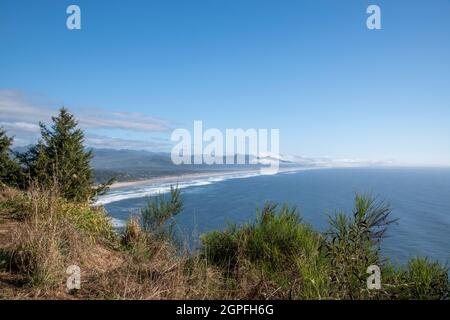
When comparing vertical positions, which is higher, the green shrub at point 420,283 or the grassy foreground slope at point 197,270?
the grassy foreground slope at point 197,270

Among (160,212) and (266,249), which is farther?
(160,212)

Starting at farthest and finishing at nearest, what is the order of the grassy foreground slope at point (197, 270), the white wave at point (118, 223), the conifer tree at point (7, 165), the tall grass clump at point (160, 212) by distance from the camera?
1. the conifer tree at point (7, 165)
2. the white wave at point (118, 223)
3. the tall grass clump at point (160, 212)
4. the grassy foreground slope at point (197, 270)

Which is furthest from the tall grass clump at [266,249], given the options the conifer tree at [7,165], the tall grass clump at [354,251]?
the conifer tree at [7,165]

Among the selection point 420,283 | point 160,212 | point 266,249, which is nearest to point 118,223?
point 160,212

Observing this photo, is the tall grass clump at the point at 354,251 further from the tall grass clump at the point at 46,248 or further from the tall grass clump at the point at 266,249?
the tall grass clump at the point at 46,248

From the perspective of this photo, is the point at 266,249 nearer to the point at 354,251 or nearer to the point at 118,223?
the point at 354,251

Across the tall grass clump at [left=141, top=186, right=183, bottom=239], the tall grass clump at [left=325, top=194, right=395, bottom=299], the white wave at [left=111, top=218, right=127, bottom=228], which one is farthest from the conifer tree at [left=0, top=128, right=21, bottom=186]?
the tall grass clump at [left=325, top=194, right=395, bottom=299]

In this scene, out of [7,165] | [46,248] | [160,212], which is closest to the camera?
[46,248]

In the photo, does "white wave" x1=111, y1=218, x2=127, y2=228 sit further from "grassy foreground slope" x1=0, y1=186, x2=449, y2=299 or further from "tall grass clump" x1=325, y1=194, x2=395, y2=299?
"tall grass clump" x1=325, y1=194, x2=395, y2=299

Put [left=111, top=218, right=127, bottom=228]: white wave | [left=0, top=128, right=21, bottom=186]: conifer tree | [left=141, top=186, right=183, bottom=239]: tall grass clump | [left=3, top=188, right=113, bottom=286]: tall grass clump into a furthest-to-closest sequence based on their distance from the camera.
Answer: [left=0, top=128, right=21, bottom=186]: conifer tree, [left=111, top=218, right=127, bottom=228]: white wave, [left=141, top=186, right=183, bottom=239]: tall grass clump, [left=3, top=188, right=113, bottom=286]: tall grass clump

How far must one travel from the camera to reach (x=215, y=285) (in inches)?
199

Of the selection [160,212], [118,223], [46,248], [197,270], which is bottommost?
[118,223]
